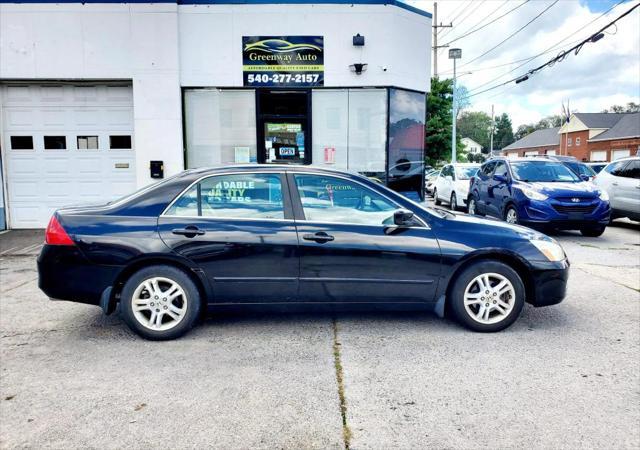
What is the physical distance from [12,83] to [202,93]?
4007mm

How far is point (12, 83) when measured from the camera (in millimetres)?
10461

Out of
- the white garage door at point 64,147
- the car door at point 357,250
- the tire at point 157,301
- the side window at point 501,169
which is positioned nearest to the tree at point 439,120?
the side window at point 501,169

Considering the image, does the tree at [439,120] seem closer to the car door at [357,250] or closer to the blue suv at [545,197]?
the blue suv at [545,197]

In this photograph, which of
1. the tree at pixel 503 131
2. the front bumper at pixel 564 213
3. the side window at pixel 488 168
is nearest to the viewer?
the front bumper at pixel 564 213

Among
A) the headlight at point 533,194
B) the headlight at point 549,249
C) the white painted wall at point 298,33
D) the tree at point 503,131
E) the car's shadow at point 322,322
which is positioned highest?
the tree at point 503,131

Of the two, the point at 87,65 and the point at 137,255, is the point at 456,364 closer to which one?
the point at 137,255

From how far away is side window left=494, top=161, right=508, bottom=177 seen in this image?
11.0 m

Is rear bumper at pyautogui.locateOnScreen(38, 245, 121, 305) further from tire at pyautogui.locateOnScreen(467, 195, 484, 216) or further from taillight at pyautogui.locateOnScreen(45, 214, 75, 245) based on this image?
tire at pyautogui.locateOnScreen(467, 195, 484, 216)

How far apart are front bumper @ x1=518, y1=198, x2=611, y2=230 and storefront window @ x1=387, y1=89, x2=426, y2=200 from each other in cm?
248

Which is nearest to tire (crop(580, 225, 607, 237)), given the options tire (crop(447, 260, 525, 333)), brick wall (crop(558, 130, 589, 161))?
tire (crop(447, 260, 525, 333))

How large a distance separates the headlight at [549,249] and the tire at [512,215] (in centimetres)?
565

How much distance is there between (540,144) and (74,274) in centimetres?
8429

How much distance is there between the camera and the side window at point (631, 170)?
11.4 m

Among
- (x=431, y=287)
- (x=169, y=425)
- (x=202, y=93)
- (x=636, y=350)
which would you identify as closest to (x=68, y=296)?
(x=169, y=425)
